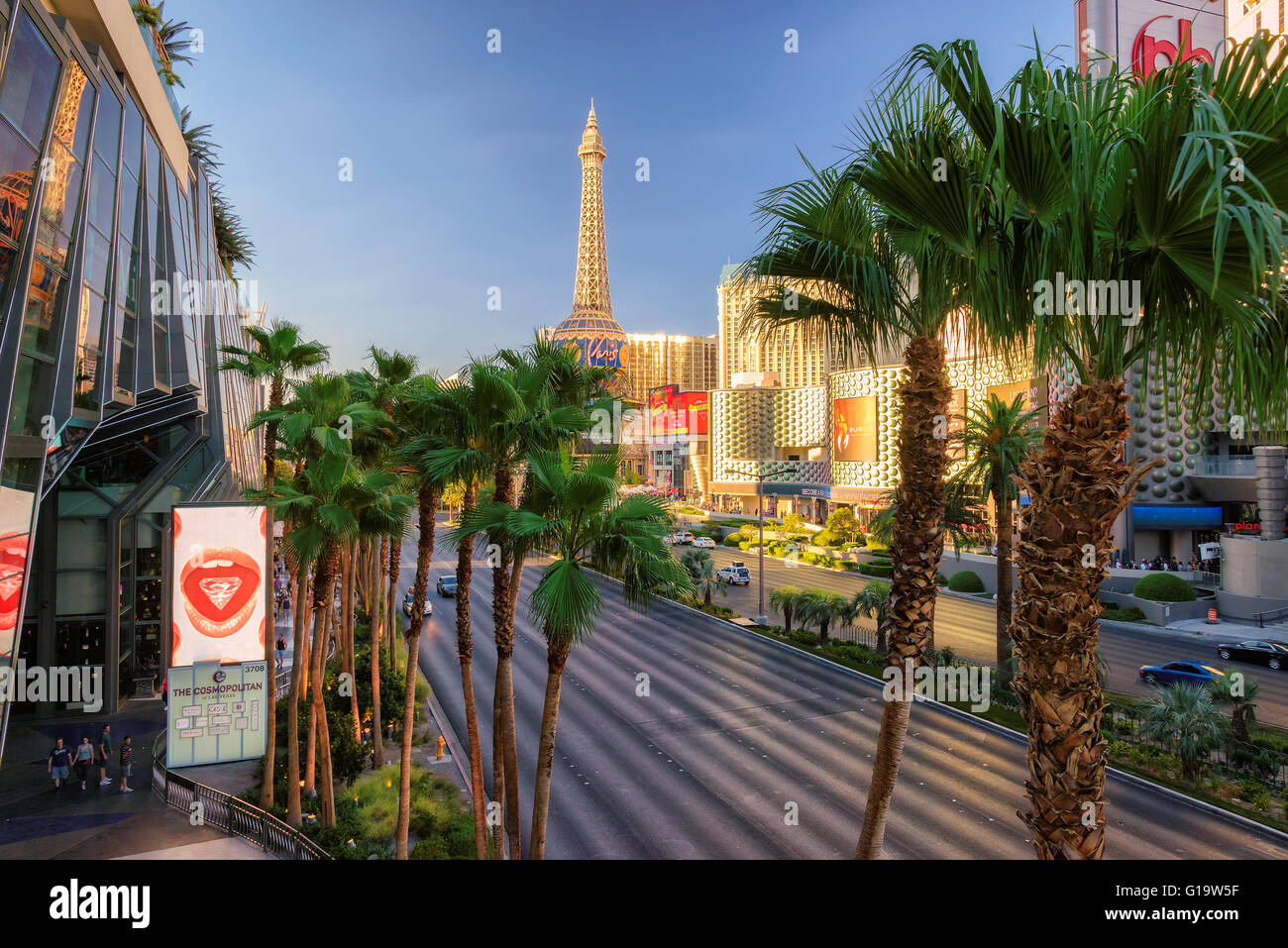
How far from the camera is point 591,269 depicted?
145 m

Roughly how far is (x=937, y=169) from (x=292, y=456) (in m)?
16.2

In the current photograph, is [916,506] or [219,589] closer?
[916,506]

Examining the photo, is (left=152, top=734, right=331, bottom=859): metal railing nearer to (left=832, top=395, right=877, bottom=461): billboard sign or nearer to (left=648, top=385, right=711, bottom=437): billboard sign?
(left=832, top=395, right=877, bottom=461): billboard sign

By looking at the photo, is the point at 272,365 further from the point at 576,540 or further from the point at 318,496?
the point at 576,540

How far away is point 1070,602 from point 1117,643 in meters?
34.7

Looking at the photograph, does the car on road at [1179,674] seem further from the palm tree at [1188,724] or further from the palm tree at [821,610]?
the palm tree at [821,610]

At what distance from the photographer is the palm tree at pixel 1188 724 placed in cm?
1728

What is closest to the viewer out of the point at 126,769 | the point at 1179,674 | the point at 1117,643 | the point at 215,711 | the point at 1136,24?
the point at 215,711

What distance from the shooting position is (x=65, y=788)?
1727 centimetres

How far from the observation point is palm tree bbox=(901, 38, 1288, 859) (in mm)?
4168

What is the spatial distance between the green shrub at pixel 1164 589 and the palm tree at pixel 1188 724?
927 inches

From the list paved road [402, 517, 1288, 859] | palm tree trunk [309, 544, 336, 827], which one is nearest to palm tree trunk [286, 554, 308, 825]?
palm tree trunk [309, 544, 336, 827]

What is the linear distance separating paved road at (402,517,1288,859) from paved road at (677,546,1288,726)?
8.34 metres

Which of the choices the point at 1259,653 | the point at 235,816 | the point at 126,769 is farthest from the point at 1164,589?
the point at 126,769
